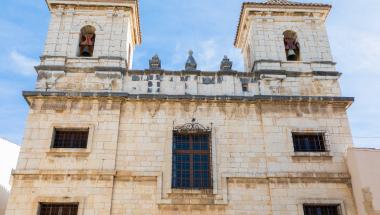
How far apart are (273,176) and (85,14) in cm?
1106

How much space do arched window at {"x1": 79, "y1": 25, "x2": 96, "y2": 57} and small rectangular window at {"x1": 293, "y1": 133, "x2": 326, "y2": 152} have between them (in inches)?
378

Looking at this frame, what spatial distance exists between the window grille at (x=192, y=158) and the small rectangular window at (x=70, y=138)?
346 centimetres

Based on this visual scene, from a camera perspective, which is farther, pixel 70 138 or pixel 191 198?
pixel 70 138

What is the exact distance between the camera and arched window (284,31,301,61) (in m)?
19.8

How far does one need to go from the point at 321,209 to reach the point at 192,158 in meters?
4.99

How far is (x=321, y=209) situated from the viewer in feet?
50.8

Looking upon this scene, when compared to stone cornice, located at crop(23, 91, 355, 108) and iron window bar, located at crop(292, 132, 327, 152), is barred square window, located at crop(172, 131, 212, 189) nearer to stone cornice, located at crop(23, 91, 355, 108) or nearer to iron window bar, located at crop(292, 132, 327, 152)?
stone cornice, located at crop(23, 91, 355, 108)

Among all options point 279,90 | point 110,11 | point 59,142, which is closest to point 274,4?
point 279,90

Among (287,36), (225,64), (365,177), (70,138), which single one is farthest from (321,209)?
(70,138)

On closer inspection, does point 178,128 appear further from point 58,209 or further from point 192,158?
point 58,209

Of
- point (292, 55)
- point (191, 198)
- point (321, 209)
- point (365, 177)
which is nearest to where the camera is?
point (365, 177)

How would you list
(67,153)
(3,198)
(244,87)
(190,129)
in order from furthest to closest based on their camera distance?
1. (3,198)
2. (244,87)
3. (190,129)
4. (67,153)

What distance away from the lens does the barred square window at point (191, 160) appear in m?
15.9

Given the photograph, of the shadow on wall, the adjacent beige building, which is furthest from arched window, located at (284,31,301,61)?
the shadow on wall
